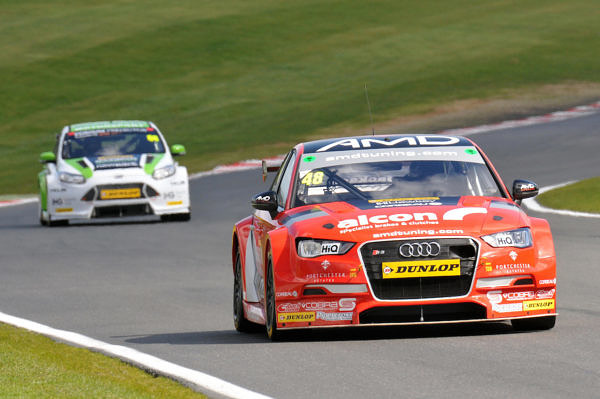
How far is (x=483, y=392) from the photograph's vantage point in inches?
Result: 268

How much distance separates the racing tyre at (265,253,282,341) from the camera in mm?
9039

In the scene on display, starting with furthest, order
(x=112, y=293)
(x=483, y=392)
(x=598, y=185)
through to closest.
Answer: (x=598, y=185)
(x=112, y=293)
(x=483, y=392)

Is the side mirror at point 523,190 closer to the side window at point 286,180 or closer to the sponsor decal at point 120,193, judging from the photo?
the side window at point 286,180

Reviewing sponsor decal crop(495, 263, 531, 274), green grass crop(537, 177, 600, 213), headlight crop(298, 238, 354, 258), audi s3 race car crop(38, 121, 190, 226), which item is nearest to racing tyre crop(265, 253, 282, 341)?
headlight crop(298, 238, 354, 258)

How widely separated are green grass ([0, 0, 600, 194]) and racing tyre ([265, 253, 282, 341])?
22753 millimetres

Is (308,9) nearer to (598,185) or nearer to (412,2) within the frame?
(412,2)

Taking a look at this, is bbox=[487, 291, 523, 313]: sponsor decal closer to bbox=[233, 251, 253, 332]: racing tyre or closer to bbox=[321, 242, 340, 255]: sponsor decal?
bbox=[321, 242, 340, 255]: sponsor decal

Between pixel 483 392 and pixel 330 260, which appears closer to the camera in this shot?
pixel 483 392

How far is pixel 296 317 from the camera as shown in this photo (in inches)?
349

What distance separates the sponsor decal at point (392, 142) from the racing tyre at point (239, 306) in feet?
3.63

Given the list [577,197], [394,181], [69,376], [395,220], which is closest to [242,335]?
[394,181]

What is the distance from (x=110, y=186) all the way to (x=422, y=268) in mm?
14476

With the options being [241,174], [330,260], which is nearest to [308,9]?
[241,174]

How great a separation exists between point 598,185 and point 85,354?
47.6ft
